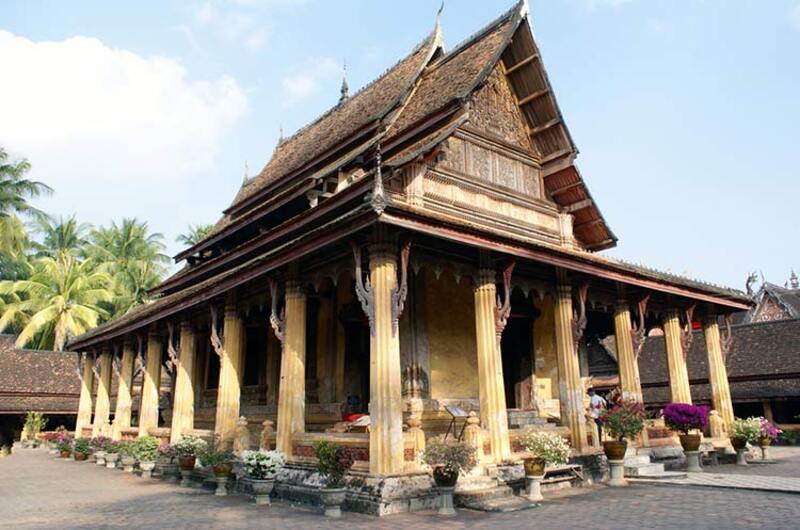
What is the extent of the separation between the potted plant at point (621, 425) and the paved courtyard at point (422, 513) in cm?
71

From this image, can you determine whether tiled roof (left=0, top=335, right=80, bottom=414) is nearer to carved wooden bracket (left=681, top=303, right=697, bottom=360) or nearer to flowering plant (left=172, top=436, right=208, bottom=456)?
flowering plant (left=172, top=436, right=208, bottom=456)

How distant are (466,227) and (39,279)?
4159 cm

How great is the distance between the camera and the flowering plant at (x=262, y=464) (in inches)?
413

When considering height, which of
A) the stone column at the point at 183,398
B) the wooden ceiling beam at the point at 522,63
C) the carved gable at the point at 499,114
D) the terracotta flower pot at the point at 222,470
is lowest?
the terracotta flower pot at the point at 222,470

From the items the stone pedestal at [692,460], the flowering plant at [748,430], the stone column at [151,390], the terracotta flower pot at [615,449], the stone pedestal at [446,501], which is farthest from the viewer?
the stone column at [151,390]

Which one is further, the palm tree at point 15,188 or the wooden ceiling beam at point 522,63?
the palm tree at point 15,188

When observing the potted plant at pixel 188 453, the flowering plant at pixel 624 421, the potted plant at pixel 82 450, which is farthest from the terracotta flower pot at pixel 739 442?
the potted plant at pixel 82 450

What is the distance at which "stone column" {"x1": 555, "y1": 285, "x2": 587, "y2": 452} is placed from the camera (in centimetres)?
1264

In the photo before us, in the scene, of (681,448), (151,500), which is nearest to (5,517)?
(151,500)

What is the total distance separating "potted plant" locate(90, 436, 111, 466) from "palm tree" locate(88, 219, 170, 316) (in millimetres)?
28291

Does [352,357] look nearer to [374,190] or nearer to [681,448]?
[374,190]

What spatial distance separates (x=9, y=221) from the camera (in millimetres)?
35969

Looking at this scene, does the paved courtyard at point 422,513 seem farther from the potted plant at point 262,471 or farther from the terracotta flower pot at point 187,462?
the terracotta flower pot at point 187,462

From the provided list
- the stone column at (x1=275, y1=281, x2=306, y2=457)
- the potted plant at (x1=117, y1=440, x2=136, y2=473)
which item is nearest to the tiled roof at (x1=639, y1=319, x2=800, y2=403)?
the stone column at (x1=275, y1=281, x2=306, y2=457)
